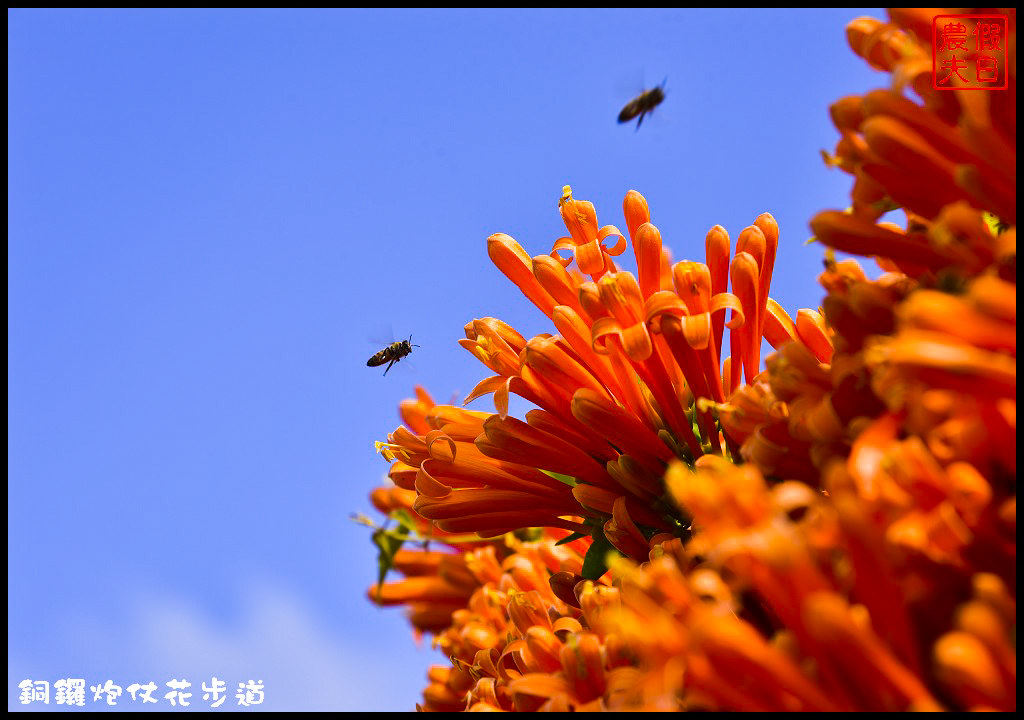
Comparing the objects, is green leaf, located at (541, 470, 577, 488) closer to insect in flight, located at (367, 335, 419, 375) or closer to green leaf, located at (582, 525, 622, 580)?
green leaf, located at (582, 525, 622, 580)

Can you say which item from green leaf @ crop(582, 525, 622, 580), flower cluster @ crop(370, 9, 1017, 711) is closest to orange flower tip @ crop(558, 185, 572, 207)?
flower cluster @ crop(370, 9, 1017, 711)

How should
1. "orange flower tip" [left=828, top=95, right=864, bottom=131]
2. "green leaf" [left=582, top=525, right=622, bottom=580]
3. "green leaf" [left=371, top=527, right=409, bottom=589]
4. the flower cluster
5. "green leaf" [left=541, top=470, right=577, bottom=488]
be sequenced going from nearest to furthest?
the flower cluster, "orange flower tip" [left=828, top=95, right=864, bottom=131], "green leaf" [left=582, top=525, right=622, bottom=580], "green leaf" [left=541, top=470, right=577, bottom=488], "green leaf" [left=371, top=527, right=409, bottom=589]

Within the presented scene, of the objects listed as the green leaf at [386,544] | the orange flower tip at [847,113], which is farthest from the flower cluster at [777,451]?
the green leaf at [386,544]

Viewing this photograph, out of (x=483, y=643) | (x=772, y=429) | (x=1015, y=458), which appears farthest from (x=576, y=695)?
(x=483, y=643)

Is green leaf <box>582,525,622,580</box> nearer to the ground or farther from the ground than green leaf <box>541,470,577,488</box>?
nearer to the ground

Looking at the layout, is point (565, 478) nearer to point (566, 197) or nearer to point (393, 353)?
point (566, 197)

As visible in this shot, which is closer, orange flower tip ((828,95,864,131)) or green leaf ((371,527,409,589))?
orange flower tip ((828,95,864,131))

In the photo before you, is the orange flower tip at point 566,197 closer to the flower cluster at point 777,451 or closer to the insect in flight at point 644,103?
A: the flower cluster at point 777,451

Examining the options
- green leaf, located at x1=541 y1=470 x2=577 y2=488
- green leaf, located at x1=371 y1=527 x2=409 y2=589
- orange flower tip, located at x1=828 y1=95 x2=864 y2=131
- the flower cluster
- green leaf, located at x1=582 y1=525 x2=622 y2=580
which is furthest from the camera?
green leaf, located at x1=371 y1=527 x2=409 y2=589

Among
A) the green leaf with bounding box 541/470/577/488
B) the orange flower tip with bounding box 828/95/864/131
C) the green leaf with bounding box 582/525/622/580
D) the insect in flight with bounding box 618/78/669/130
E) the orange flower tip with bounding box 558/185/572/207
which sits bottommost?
the green leaf with bounding box 582/525/622/580
